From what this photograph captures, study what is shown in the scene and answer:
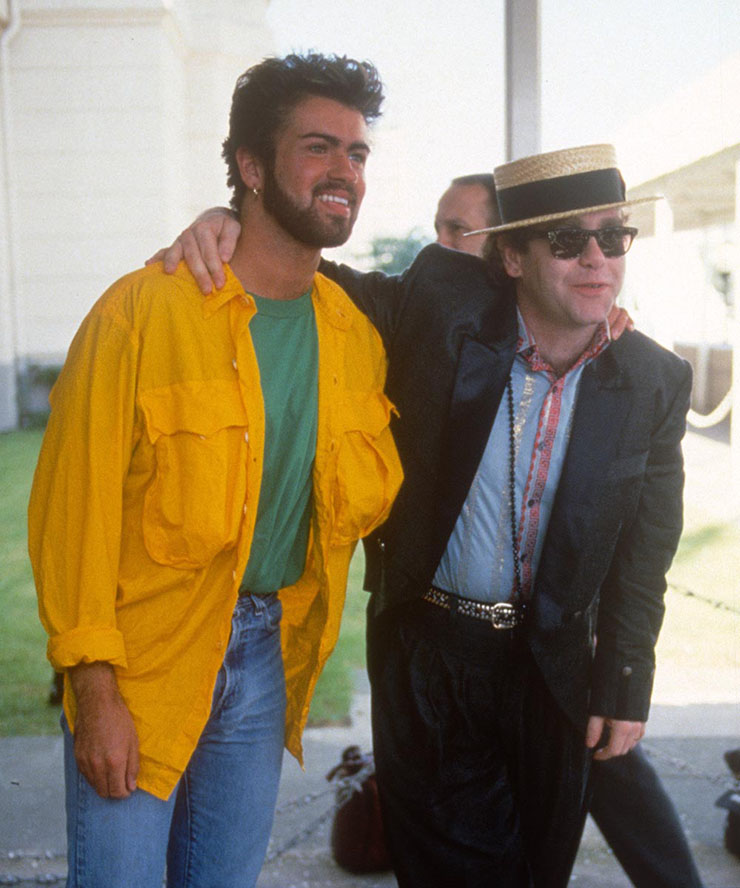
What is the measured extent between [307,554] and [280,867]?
1.64 m

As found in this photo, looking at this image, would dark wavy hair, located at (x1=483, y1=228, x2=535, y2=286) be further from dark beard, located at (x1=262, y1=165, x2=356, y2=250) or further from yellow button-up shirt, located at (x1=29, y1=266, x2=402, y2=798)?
yellow button-up shirt, located at (x1=29, y1=266, x2=402, y2=798)

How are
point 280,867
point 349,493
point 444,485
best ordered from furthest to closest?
point 280,867, point 444,485, point 349,493

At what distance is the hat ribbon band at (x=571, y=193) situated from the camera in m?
2.03

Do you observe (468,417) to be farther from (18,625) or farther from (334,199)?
A: (18,625)

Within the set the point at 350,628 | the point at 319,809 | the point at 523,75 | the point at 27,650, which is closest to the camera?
the point at 523,75

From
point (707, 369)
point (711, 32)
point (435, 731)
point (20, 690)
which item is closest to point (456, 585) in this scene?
point (435, 731)

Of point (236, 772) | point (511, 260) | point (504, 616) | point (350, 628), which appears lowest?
point (350, 628)

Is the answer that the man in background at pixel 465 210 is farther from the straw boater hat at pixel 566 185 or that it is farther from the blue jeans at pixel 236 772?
the blue jeans at pixel 236 772

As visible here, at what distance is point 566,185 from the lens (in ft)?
6.72

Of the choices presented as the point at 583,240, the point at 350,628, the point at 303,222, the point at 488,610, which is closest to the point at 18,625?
the point at 350,628

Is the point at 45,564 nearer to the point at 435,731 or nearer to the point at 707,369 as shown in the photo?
the point at 435,731

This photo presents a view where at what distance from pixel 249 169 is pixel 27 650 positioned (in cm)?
452

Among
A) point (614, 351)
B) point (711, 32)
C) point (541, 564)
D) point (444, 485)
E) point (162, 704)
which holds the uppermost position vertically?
point (711, 32)

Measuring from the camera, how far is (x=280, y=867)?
2.97 meters
